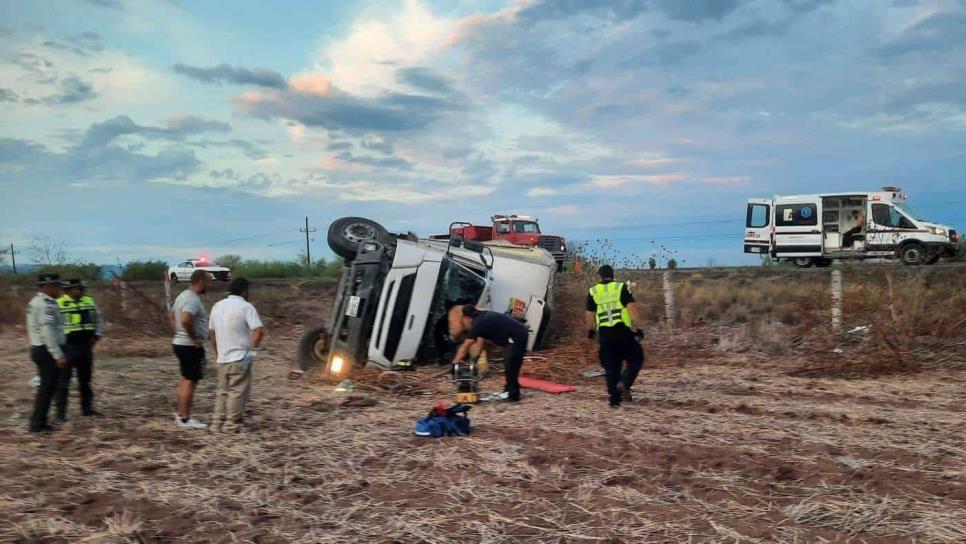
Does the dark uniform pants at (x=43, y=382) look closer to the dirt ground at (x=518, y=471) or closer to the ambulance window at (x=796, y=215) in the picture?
the dirt ground at (x=518, y=471)

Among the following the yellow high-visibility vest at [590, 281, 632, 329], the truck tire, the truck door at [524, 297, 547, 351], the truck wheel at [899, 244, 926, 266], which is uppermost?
the truck tire

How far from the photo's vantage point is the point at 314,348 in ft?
38.7

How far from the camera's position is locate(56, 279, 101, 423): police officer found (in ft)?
25.2

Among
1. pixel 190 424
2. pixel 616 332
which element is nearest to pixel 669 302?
pixel 616 332

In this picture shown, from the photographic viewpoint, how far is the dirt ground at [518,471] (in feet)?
14.7

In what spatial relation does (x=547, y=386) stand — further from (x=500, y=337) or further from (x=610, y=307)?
(x=610, y=307)

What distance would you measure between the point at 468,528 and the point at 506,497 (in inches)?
24.0

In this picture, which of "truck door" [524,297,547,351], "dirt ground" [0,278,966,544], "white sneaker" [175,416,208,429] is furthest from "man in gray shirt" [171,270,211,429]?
"truck door" [524,297,547,351]

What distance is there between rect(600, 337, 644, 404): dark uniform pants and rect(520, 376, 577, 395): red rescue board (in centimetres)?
120

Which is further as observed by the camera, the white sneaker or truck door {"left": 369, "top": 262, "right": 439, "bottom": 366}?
truck door {"left": 369, "top": 262, "right": 439, "bottom": 366}

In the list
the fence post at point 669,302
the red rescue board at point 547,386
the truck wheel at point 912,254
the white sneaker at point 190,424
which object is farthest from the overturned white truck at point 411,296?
the truck wheel at point 912,254

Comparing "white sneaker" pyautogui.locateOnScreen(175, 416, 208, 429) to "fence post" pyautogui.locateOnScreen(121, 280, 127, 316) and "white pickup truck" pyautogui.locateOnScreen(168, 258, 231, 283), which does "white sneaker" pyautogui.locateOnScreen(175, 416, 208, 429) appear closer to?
"fence post" pyautogui.locateOnScreen(121, 280, 127, 316)

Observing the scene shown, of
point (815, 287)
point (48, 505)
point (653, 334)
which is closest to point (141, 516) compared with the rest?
point (48, 505)

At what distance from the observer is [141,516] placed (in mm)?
4777
